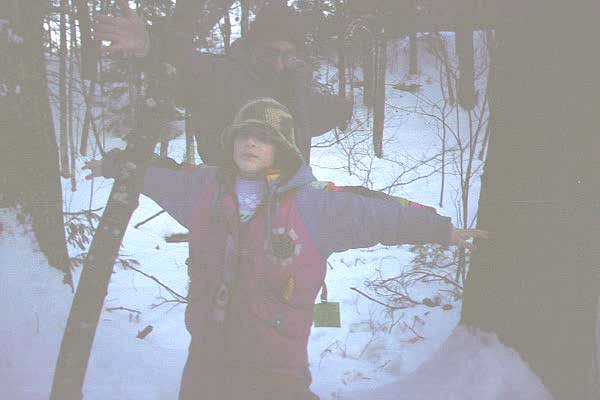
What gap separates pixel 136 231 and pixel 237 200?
611cm

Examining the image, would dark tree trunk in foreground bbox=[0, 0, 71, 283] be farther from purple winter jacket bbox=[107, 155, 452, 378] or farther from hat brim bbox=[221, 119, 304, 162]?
hat brim bbox=[221, 119, 304, 162]

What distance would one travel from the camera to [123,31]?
1.82m

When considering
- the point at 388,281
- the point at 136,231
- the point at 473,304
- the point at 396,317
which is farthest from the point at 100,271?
the point at 136,231

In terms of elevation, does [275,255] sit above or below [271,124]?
below

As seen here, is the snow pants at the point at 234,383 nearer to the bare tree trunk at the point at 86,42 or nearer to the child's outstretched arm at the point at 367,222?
the child's outstretched arm at the point at 367,222

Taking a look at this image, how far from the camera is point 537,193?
2531 millimetres

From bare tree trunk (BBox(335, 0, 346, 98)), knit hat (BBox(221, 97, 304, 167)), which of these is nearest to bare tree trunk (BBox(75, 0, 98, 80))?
knit hat (BBox(221, 97, 304, 167))

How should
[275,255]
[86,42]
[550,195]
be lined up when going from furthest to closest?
[86,42], [550,195], [275,255]

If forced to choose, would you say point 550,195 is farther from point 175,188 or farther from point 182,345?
point 182,345

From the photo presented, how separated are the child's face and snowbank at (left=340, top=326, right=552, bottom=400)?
158 centimetres

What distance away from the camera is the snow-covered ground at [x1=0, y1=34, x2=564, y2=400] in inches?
102

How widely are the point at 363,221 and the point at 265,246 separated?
16.1 inches

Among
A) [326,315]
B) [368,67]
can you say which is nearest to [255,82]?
[326,315]

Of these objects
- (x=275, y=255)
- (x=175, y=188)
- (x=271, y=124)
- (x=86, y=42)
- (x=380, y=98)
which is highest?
(x=86, y=42)
